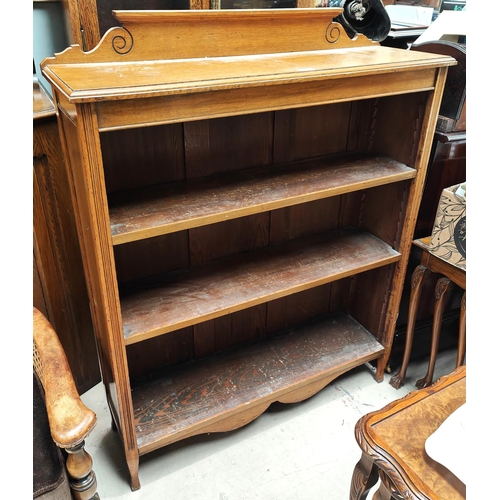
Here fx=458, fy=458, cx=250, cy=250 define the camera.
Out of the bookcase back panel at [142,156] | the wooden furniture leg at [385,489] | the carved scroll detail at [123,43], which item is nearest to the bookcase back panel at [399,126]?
the bookcase back panel at [142,156]

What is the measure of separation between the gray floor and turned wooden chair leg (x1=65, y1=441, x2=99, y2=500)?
0.54 m

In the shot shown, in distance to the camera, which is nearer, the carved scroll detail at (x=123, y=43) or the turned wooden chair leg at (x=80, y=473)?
the turned wooden chair leg at (x=80, y=473)

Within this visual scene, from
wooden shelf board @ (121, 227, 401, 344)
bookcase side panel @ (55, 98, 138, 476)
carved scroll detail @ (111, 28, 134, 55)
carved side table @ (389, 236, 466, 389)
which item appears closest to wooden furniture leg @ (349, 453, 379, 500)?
wooden shelf board @ (121, 227, 401, 344)

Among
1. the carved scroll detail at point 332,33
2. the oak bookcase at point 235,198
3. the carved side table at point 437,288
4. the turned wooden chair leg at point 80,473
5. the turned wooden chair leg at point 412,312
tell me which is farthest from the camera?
the turned wooden chair leg at point 412,312

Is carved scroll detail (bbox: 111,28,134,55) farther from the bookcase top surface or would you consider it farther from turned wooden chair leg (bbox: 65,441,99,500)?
turned wooden chair leg (bbox: 65,441,99,500)

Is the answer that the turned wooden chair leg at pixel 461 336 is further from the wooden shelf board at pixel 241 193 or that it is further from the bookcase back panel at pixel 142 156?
the bookcase back panel at pixel 142 156

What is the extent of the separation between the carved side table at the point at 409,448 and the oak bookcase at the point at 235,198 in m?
0.60

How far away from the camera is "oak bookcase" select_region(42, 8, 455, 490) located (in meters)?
1.21

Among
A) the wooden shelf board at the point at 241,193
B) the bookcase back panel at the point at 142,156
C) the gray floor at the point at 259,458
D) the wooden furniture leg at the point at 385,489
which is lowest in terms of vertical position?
the gray floor at the point at 259,458

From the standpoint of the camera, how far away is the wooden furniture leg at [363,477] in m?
1.11

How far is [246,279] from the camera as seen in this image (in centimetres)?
166

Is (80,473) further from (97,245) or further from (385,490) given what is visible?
(385,490)
